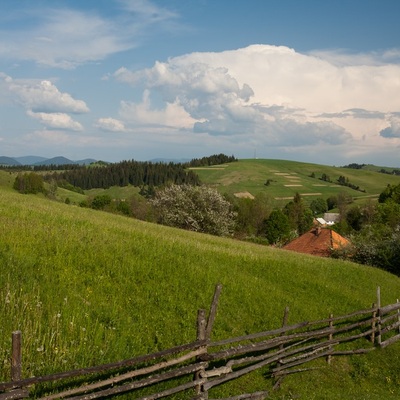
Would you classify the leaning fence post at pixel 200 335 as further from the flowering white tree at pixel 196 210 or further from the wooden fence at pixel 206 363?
the flowering white tree at pixel 196 210

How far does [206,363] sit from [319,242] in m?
46.7

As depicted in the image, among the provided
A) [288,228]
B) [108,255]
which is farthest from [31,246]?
[288,228]

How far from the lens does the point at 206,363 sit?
8500 mm

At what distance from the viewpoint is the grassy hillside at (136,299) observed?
9203 mm

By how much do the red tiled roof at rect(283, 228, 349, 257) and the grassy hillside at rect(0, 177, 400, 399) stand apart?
99.0ft

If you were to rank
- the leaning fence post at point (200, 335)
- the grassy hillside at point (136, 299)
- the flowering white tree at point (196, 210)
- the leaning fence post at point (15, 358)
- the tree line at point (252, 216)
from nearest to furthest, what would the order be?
the leaning fence post at point (15, 358) → the leaning fence post at point (200, 335) → the grassy hillside at point (136, 299) → the tree line at point (252, 216) → the flowering white tree at point (196, 210)

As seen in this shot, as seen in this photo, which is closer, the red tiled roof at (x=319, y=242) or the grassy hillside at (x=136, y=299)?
the grassy hillside at (x=136, y=299)

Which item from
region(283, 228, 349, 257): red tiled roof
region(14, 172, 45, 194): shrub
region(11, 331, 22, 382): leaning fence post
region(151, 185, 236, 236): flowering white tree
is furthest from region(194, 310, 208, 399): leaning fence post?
region(14, 172, 45, 194): shrub

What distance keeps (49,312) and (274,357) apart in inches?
234

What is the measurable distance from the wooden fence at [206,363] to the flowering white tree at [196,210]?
3607 cm

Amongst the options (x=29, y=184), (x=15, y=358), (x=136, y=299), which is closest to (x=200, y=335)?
(x=15, y=358)

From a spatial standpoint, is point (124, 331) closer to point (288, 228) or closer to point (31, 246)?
point (31, 246)

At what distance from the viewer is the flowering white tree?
54281mm

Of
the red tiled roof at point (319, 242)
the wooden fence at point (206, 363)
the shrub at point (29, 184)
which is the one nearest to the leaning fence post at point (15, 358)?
the wooden fence at point (206, 363)
